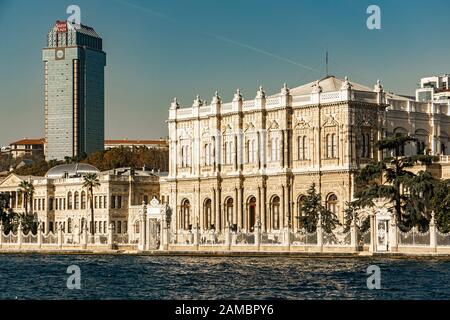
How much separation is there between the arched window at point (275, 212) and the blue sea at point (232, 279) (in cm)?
1523

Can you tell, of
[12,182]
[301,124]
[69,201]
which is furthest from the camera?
[12,182]

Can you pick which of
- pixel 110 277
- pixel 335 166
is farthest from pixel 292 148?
pixel 110 277

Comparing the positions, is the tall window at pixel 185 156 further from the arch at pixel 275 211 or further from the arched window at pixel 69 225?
the arched window at pixel 69 225

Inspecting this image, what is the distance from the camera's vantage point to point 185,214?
274 ft

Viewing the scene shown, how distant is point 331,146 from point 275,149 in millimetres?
4682

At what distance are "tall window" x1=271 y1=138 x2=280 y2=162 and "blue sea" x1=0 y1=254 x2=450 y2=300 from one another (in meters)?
16.4

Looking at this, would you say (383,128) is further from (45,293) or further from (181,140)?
(45,293)

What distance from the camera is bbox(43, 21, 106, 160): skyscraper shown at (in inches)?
3698

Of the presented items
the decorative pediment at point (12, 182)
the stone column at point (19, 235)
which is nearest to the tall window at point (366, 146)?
the stone column at point (19, 235)

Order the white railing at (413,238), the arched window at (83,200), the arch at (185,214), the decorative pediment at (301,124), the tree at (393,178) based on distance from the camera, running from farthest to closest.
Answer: the arched window at (83,200)
the arch at (185,214)
the decorative pediment at (301,124)
the tree at (393,178)
the white railing at (413,238)

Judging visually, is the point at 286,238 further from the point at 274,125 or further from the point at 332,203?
the point at 274,125

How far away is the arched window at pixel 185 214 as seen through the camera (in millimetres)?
83125

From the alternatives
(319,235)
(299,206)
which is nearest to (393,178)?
(319,235)

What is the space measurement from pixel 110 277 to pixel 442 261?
1487cm
